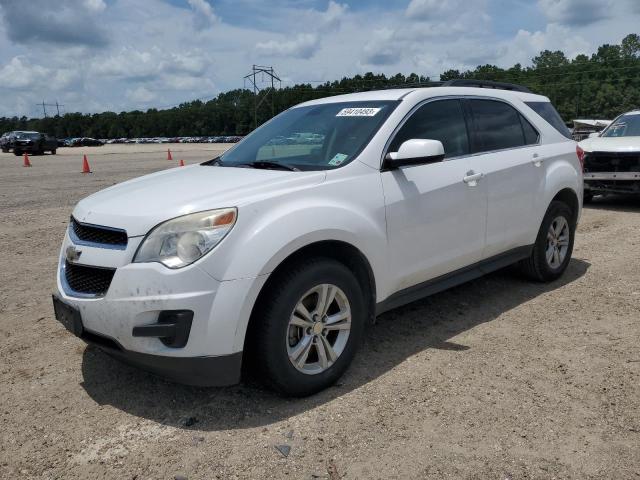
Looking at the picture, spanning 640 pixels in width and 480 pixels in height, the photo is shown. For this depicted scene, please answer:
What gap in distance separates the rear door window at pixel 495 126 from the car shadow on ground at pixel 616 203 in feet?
19.1

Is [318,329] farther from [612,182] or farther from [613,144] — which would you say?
[613,144]

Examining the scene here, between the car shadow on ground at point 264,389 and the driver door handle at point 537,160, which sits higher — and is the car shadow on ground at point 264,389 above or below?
below

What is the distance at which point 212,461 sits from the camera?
277 cm

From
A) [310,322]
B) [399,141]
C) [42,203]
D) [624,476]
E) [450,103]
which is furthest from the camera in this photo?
[42,203]

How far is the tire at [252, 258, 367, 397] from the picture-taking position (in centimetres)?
306

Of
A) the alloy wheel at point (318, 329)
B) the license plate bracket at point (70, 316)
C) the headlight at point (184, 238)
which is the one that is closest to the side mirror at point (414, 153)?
the alloy wheel at point (318, 329)

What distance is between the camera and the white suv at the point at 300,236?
292 cm

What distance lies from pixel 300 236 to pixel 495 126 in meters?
2.47

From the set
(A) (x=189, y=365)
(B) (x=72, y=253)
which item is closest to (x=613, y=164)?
(A) (x=189, y=365)

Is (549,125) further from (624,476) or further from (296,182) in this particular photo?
(624,476)

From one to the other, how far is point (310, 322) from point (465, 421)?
1008 millimetres

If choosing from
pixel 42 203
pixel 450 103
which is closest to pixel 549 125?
pixel 450 103

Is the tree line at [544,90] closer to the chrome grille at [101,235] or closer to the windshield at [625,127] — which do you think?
the windshield at [625,127]

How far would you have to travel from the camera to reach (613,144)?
9.62 meters
